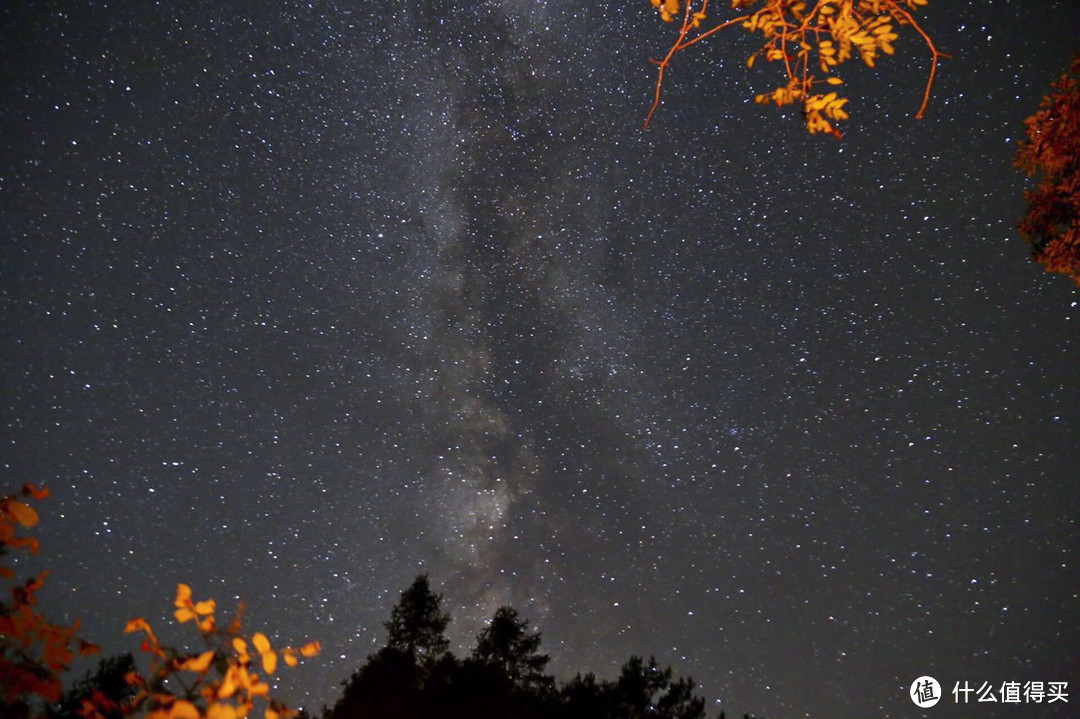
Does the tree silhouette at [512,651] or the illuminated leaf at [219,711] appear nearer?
the illuminated leaf at [219,711]

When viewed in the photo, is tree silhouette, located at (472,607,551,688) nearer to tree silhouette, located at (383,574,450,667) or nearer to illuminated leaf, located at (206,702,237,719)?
tree silhouette, located at (383,574,450,667)

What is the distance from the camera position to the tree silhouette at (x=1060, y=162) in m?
3.39

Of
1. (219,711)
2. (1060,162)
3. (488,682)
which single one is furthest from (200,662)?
(488,682)

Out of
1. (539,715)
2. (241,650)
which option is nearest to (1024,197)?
(241,650)

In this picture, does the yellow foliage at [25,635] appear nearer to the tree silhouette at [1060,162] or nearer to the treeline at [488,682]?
the tree silhouette at [1060,162]

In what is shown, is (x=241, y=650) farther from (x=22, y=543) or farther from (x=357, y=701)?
(x=357, y=701)

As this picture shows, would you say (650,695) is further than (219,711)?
Yes

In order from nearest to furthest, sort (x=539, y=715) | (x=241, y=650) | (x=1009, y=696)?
1. (x=241, y=650)
2. (x=1009, y=696)
3. (x=539, y=715)

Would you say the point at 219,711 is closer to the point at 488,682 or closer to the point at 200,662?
the point at 200,662

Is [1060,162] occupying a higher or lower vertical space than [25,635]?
higher

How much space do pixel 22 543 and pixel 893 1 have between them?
300 cm

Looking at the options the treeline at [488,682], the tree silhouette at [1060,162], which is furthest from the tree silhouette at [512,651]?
the tree silhouette at [1060,162]

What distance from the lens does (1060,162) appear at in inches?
138

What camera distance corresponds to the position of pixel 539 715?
16.5 m
